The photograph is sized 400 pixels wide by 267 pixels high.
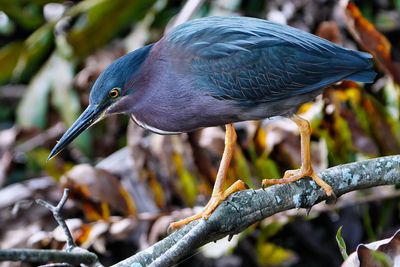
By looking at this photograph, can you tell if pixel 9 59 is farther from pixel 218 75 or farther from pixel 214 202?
pixel 214 202

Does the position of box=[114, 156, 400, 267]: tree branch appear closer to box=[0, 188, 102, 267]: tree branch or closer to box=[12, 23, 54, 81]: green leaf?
box=[0, 188, 102, 267]: tree branch

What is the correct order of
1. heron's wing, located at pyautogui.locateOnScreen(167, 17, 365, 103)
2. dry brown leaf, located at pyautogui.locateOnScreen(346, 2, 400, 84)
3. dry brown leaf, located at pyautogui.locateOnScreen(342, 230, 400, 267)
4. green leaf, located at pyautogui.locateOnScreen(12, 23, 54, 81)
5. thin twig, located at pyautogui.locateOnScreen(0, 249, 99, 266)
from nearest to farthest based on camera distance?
thin twig, located at pyautogui.locateOnScreen(0, 249, 99, 266) < dry brown leaf, located at pyautogui.locateOnScreen(342, 230, 400, 267) < heron's wing, located at pyautogui.locateOnScreen(167, 17, 365, 103) < dry brown leaf, located at pyautogui.locateOnScreen(346, 2, 400, 84) < green leaf, located at pyautogui.locateOnScreen(12, 23, 54, 81)

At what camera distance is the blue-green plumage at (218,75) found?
313 centimetres

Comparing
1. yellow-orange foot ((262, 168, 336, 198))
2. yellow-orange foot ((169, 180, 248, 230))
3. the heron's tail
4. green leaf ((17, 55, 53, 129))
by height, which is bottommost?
green leaf ((17, 55, 53, 129))

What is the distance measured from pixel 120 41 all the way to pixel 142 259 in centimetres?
353

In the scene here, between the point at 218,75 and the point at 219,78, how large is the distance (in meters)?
0.01

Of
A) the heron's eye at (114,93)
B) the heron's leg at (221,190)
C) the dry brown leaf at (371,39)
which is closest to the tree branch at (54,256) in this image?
the heron's leg at (221,190)

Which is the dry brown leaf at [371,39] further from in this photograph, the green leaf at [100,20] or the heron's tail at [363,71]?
the green leaf at [100,20]

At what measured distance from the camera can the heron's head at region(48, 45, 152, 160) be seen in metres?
3.15

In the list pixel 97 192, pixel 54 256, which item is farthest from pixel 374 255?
pixel 97 192

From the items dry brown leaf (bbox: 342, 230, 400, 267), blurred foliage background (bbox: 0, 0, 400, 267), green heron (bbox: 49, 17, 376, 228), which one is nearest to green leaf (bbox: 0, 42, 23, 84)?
blurred foliage background (bbox: 0, 0, 400, 267)

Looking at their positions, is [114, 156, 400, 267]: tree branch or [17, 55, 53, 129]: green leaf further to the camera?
[17, 55, 53, 129]: green leaf

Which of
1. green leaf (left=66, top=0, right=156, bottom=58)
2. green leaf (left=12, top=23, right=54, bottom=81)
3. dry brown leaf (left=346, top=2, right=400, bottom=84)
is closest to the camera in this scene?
dry brown leaf (left=346, top=2, right=400, bottom=84)

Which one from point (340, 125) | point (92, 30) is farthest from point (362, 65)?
point (92, 30)
